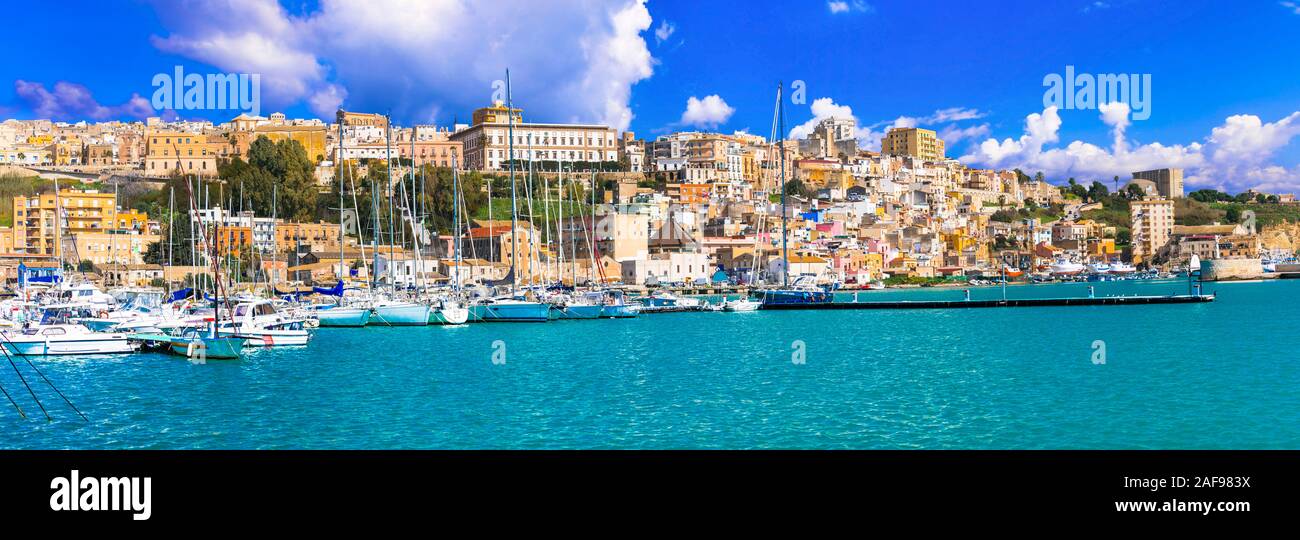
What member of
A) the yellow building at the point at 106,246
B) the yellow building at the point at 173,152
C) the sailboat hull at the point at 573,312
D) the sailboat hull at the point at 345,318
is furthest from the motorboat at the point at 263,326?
the yellow building at the point at 173,152

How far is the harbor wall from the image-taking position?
218 feet

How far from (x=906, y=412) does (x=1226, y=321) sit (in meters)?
21.0

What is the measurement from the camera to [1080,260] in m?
77.2

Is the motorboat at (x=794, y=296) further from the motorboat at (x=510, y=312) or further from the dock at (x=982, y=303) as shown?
the motorboat at (x=510, y=312)

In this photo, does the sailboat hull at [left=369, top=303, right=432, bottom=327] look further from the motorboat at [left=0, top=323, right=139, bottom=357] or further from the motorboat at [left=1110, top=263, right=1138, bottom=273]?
the motorboat at [left=1110, top=263, right=1138, bottom=273]

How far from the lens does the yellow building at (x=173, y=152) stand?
62438 millimetres

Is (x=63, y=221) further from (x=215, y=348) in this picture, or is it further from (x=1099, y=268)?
(x=1099, y=268)

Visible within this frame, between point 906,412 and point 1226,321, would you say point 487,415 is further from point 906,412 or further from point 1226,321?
point 1226,321

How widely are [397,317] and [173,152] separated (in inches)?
1839

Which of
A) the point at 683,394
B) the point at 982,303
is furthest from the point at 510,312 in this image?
the point at 982,303

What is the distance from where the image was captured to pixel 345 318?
2405cm

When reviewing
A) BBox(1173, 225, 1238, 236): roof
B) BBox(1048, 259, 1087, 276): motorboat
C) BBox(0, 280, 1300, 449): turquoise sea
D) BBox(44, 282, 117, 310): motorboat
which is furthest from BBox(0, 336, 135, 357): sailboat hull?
BBox(1173, 225, 1238, 236): roof

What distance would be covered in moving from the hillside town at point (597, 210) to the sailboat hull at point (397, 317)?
910 cm
